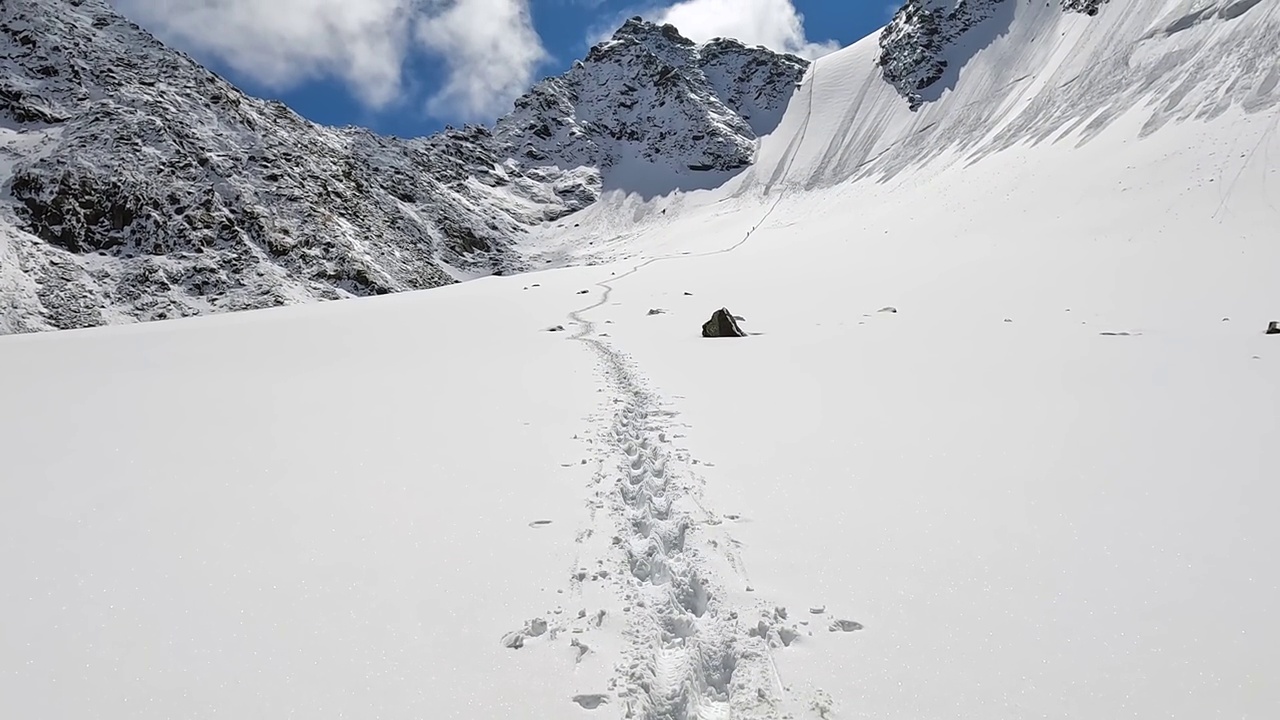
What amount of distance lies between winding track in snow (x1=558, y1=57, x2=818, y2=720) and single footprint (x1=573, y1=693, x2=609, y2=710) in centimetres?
11

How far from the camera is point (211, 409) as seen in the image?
8.93 metres

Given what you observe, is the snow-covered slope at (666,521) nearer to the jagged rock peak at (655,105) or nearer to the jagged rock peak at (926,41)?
the jagged rock peak at (926,41)

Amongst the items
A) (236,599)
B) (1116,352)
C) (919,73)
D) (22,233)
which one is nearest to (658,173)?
(919,73)

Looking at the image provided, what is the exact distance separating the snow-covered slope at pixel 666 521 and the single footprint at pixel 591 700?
0.02 metres

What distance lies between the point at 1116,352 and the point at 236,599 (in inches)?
540

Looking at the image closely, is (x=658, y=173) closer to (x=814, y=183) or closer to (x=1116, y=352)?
(x=814, y=183)

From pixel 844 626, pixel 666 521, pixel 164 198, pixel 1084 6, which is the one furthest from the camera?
pixel 1084 6

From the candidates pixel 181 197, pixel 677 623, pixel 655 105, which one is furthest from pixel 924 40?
pixel 677 623

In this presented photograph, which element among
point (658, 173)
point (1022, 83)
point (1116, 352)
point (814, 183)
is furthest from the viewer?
point (658, 173)

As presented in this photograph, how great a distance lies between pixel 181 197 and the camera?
64125 millimetres

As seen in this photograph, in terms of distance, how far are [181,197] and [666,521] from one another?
264ft

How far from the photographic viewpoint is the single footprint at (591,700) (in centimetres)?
315

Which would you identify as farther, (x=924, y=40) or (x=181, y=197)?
(x=924, y=40)

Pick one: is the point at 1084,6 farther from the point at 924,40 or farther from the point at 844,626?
the point at 844,626
